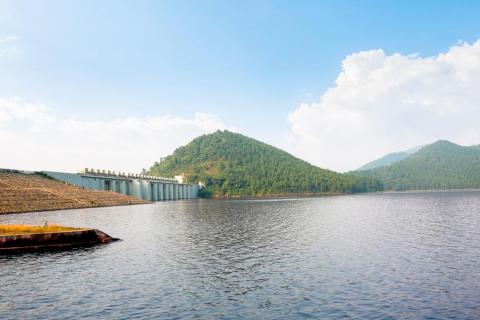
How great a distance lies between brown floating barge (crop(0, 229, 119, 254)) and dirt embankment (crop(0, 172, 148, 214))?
6207 centimetres

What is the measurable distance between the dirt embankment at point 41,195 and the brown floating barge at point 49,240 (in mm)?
62065

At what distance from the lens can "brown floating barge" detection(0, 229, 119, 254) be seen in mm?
49625

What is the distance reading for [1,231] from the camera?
5125 cm

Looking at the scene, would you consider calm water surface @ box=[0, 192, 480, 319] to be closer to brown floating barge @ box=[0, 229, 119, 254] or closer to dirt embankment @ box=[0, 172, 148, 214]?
brown floating barge @ box=[0, 229, 119, 254]

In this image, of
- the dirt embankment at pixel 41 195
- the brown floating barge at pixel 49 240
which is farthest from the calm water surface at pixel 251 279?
the dirt embankment at pixel 41 195

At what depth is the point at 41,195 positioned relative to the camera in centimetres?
12462

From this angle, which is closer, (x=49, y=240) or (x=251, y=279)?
(x=251, y=279)

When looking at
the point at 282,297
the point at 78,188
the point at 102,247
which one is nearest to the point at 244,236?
the point at 102,247

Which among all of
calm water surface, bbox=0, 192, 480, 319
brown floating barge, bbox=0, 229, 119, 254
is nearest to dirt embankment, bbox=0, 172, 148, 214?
brown floating barge, bbox=0, 229, 119, 254

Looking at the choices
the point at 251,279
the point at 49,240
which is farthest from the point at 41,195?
the point at 251,279

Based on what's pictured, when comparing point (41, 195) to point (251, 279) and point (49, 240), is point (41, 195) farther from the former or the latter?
point (251, 279)

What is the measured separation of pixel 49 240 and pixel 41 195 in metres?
82.7

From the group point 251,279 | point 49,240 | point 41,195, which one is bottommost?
point 251,279

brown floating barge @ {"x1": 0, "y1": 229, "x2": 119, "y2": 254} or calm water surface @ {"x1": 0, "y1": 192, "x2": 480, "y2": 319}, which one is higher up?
brown floating barge @ {"x1": 0, "y1": 229, "x2": 119, "y2": 254}
